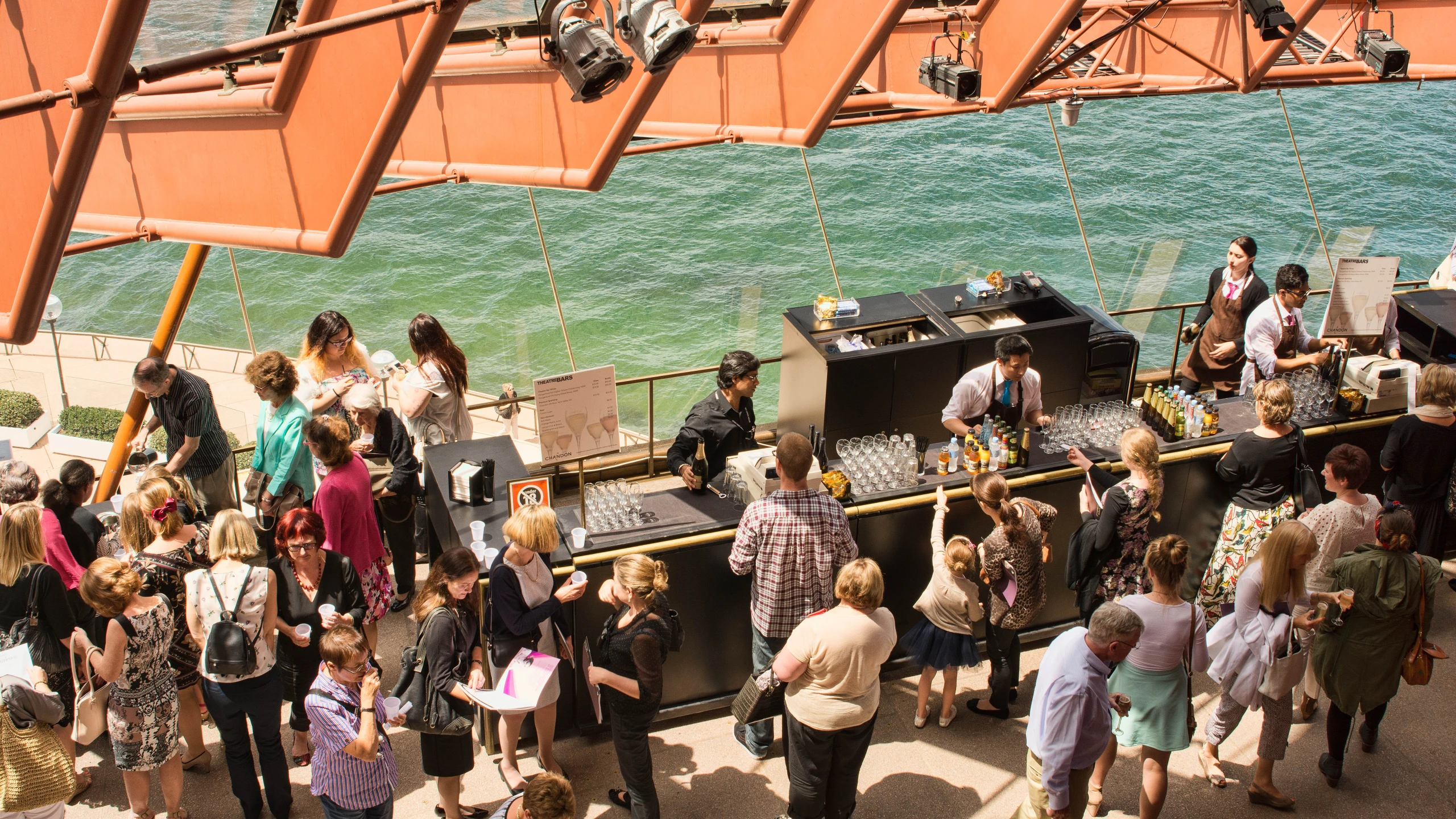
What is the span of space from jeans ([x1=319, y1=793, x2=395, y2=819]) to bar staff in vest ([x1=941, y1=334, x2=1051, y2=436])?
3591 millimetres

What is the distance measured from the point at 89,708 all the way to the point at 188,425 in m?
1.86

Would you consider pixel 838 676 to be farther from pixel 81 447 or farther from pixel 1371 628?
pixel 81 447

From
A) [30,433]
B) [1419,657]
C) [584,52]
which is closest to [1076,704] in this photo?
[1419,657]

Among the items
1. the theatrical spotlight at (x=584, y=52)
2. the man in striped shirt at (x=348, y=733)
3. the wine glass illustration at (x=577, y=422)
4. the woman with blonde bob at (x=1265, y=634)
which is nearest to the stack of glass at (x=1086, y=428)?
the woman with blonde bob at (x=1265, y=634)

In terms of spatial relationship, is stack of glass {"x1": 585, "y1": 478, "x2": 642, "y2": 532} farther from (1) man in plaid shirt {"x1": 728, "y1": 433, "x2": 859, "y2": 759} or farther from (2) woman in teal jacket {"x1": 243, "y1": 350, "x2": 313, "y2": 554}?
(2) woman in teal jacket {"x1": 243, "y1": 350, "x2": 313, "y2": 554}

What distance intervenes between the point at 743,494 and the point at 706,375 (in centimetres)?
337

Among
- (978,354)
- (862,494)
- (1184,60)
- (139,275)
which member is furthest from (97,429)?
(1184,60)

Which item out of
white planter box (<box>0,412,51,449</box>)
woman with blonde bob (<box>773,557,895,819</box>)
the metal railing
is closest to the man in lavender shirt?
woman with blonde bob (<box>773,557,895,819</box>)

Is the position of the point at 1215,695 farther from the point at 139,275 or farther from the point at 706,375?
the point at 139,275

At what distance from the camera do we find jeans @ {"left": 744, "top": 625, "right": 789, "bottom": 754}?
5.48 meters

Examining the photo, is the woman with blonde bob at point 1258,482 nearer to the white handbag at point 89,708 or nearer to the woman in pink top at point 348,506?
the woman in pink top at point 348,506

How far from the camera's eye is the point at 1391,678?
5.38 metres

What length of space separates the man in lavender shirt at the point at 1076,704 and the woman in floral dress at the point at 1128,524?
961mm

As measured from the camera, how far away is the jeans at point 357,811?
14.8 ft
